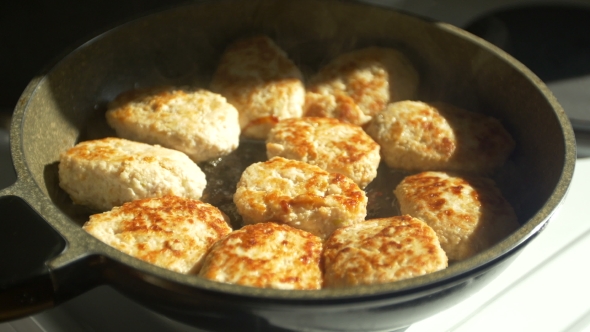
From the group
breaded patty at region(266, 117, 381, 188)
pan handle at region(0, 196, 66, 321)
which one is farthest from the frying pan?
breaded patty at region(266, 117, 381, 188)

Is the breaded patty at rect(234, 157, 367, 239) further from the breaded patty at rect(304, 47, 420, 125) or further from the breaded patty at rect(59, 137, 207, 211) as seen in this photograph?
the breaded patty at rect(304, 47, 420, 125)

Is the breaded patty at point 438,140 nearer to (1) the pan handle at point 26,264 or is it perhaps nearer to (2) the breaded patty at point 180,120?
(2) the breaded patty at point 180,120

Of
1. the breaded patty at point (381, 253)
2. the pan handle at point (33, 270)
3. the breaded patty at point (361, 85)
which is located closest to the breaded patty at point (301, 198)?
the breaded patty at point (381, 253)

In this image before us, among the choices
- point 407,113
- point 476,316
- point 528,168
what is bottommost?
point 476,316

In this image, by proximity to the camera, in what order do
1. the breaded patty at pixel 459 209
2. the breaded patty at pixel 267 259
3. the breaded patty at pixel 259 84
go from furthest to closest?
the breaded patty at pixel 259 84 → the breaded patty at pixel 459 209 → the breaded patty at pixel 267 259

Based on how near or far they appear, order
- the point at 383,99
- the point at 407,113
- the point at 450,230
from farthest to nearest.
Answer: the point at 383,99
the point at 407,113
the point at 450,230

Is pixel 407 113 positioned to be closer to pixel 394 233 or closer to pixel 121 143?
pixel 394 233

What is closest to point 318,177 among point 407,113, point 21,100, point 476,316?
point 407,113
